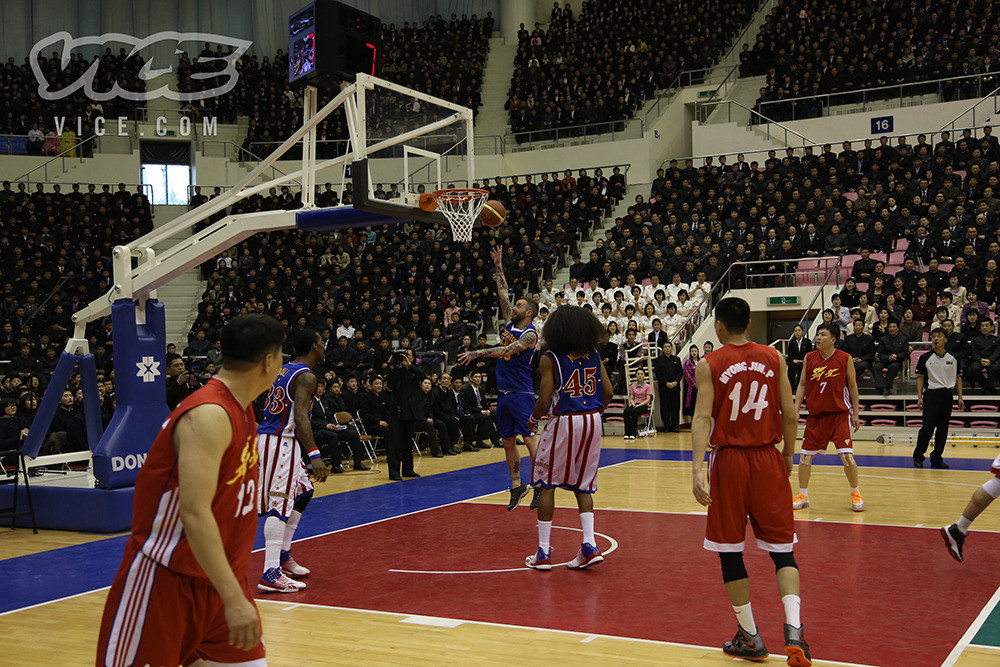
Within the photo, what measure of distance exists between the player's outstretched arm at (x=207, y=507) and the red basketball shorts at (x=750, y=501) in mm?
2895

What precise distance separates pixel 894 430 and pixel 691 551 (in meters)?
10.2

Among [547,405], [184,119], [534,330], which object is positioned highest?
[184,119]

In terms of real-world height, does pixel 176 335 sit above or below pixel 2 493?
above

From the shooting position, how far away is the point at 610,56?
97.5 feet

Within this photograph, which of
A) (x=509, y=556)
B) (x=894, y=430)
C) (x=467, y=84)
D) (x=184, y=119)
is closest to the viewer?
(x=509, y=556)

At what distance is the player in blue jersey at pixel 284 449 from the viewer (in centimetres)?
668

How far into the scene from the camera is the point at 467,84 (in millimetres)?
30172

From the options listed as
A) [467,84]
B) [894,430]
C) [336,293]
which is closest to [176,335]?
[336,293]

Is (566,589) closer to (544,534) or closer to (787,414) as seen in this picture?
(544,534)

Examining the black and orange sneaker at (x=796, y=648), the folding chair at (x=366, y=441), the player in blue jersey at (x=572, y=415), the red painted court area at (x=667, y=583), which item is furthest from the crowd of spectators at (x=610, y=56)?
the black and orange sneaker at (x=796, y=648)

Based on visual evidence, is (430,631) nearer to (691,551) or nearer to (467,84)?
(691,551)

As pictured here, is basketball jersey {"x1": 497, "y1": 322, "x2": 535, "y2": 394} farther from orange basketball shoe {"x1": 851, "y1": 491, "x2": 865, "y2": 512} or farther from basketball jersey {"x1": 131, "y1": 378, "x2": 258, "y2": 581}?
basketball jersey {"x1": 131, "y1": 378, "x2": 258, "y2": 581}

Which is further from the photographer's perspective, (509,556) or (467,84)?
(467,84)
